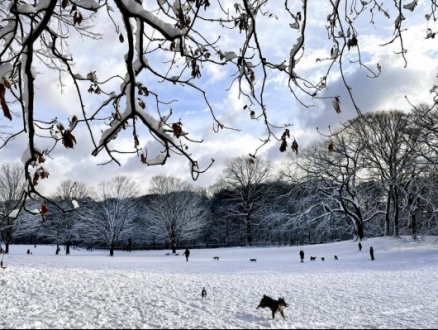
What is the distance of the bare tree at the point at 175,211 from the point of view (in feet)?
135

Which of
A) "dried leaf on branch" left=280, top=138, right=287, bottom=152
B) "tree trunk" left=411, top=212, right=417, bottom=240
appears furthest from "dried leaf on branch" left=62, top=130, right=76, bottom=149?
"tree trunk" left=411, top=212, right=417, bottom=240

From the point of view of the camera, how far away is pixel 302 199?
3119cm

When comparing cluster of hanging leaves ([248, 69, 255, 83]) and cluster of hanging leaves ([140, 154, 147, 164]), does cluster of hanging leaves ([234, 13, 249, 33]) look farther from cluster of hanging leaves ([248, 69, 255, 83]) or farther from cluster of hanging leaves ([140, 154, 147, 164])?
cluster of hanging leaves ([140, 154, 147, 164])

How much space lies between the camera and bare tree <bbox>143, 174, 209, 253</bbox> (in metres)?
41.1

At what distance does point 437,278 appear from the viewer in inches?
502

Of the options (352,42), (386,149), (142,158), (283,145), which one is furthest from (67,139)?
(386,149)

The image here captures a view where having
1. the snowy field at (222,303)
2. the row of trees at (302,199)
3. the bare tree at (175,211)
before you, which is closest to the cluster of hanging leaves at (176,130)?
the snowy field at (222,303)

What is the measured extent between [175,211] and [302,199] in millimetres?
15845

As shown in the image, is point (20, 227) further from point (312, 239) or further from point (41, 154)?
point (41, 154)

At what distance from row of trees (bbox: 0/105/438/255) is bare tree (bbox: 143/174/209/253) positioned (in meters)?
0.11

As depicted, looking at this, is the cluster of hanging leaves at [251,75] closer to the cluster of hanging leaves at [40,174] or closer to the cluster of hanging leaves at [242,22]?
the cluster of hanging leaves at [242,22]

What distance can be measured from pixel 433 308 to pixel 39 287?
10.3 m

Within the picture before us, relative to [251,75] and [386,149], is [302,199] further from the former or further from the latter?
[251,75]

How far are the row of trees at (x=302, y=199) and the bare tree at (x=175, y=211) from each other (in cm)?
11
